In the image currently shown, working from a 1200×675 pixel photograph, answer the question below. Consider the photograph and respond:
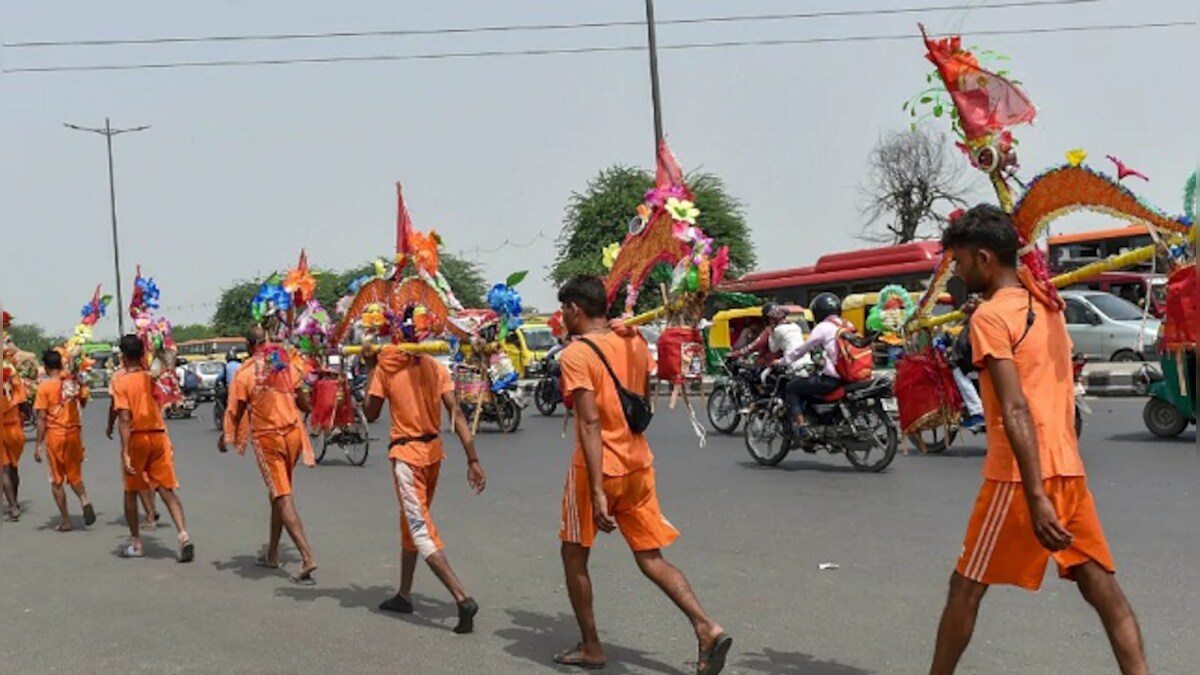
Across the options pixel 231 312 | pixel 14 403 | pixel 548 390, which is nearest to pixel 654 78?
pixel 548 390

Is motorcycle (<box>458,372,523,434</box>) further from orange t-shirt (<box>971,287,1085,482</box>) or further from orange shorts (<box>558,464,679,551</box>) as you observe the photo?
orange t-shirt (<box>971,287,1085,482</box>)

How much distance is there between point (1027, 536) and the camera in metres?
3.98

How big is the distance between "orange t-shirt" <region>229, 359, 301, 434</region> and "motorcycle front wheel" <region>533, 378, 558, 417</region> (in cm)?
1303

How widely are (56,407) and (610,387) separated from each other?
22.5 feet

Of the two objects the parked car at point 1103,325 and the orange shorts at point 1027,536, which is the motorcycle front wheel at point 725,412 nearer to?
the parked car at point 1103,325

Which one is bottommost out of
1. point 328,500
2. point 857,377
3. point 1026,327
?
point 328,500

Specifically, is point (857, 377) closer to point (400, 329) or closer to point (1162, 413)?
point (1162, 413)

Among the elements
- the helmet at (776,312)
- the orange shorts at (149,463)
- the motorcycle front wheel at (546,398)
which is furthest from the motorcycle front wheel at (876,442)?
the motorcycle front wheel at (546,398)

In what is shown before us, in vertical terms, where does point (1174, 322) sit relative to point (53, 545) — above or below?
above

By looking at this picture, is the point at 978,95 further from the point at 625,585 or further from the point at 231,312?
the point at 231,312

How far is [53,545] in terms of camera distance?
951 cm

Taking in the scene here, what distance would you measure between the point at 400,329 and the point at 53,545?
A: 431cm

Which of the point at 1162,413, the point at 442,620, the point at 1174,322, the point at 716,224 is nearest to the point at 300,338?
the point at 442,620

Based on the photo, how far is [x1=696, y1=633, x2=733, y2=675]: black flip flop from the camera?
495 centimetres
